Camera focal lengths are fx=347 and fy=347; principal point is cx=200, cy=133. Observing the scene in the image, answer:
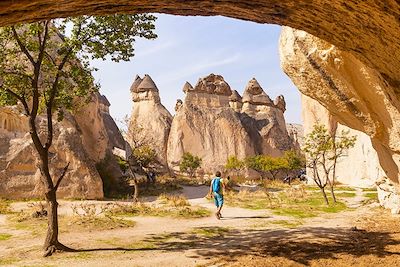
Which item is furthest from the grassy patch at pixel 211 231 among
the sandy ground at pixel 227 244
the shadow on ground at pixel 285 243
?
the shadow on ground at pixel 285 243

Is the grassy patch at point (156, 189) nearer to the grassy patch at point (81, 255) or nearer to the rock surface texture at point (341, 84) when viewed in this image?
the grassy patch at point (81, 255)

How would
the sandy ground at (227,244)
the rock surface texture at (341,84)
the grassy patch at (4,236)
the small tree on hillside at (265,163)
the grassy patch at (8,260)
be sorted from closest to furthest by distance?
the sandy ground at (227,244)
the grassy patch at (8,260)
the rock surface texture at (341,84)
the grassy patch at (4,236)
the small tree on hillside at (265,163)

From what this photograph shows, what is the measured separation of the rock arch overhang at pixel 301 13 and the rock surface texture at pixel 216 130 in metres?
A: 52.0

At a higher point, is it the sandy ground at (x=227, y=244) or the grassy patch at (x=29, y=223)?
the grassy patch at (x=29, y=223)

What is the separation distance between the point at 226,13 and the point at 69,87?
8.79m

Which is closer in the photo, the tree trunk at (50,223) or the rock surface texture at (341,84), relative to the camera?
the tree trunk at (50,223)

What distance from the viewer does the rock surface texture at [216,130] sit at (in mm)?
57781

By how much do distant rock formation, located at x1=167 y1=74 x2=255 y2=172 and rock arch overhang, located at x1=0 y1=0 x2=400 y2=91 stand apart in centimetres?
5208

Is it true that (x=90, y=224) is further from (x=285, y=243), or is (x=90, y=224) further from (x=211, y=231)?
(x=285, y=243)

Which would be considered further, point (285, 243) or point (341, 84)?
point (341, 84)

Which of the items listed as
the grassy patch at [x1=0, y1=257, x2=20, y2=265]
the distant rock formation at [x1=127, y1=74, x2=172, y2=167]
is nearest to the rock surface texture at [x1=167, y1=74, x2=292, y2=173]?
the distant rock formation at [x1=127, y1=74, x2=172, y2=167]

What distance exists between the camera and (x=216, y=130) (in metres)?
59.4

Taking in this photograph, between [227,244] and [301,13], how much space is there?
25.3ft

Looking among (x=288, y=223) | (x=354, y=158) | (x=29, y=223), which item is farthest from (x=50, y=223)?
(x=354, y=158)
